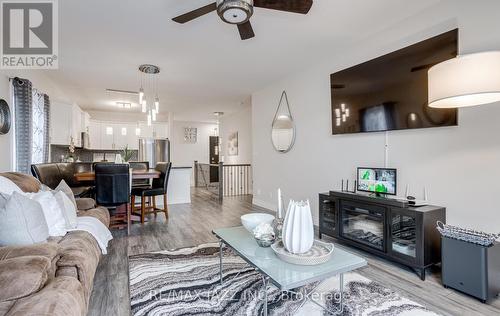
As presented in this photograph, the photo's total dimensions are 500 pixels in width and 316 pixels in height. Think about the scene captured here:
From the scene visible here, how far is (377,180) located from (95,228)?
2.85 metres

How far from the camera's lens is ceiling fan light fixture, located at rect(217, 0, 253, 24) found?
1.76 metres

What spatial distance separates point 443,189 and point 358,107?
4.38 feet

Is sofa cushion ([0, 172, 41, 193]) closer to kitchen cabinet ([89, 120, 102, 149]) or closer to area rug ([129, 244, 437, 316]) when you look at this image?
area rug ([129, 244, 437, 316])

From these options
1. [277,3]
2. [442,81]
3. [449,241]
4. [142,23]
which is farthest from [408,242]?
[142,23]

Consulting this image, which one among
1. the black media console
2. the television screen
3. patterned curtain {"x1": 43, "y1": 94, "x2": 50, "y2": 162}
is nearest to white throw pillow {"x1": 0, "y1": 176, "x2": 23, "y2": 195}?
patterned curtain {"x1": 43, "y1": 94, "x2": 50, "y2": 162}

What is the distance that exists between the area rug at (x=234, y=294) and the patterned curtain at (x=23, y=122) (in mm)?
2333

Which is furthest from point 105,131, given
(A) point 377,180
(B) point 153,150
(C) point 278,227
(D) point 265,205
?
(A) point 377,180

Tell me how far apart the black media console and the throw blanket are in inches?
98.6

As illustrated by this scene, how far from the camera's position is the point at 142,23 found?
2787 mm

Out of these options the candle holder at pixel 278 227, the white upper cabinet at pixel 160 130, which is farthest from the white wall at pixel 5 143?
the white upper cabinet at pixel 160 130

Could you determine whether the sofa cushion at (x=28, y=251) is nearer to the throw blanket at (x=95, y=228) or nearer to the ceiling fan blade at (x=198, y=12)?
the throw blanket at (x=95, y=228)

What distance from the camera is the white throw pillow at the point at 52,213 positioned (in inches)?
76.8

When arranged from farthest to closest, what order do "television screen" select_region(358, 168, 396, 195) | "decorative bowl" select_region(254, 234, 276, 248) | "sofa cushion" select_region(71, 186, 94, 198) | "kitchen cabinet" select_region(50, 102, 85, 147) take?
1. "kitchen cabinet" select_region(50, 102, 85, 147)
2. "sofa cushion" select_region(71, 186, 94, 198)
3. "television screen" select_region(358, 168, 396, 195)
4. "decorative bowl" select_region(254, 234, 276, 248)
